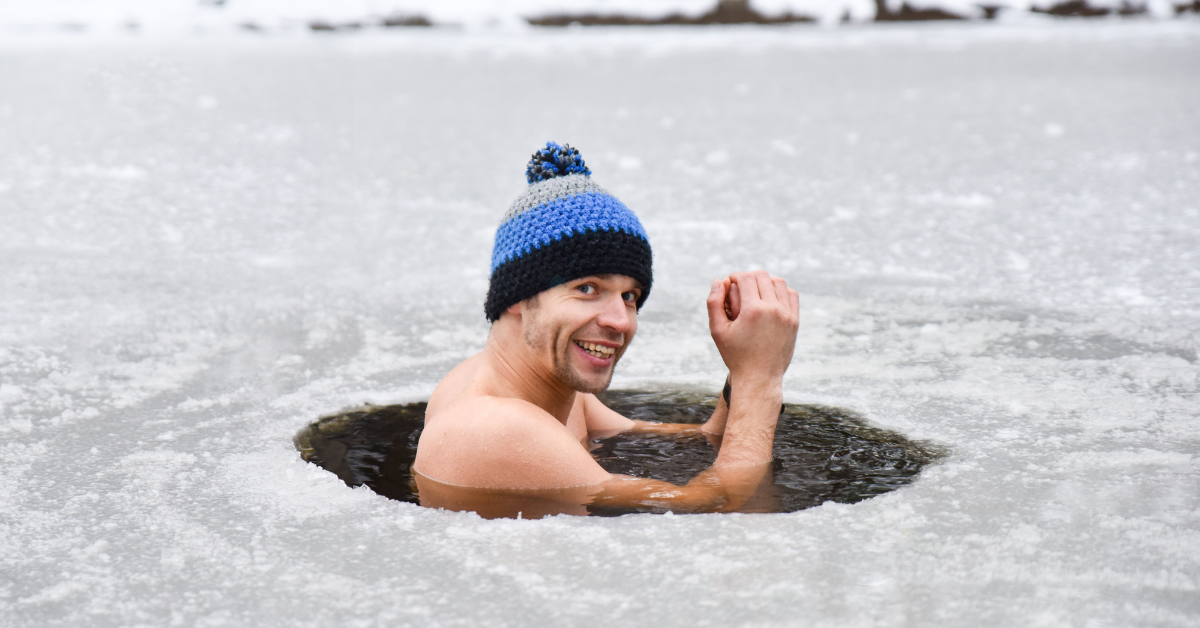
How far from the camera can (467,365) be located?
10.0 feet

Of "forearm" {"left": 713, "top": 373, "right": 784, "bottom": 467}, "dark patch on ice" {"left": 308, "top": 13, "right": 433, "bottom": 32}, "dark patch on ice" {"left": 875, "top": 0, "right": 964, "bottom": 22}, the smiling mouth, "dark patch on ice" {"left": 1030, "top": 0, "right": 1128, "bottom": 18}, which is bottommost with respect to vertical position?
"forearm" {"left": 713, "top": 373, "right": 784, "bottom": 467}

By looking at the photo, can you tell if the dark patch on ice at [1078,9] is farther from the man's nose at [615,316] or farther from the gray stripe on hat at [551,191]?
the man's nose at [615,316]

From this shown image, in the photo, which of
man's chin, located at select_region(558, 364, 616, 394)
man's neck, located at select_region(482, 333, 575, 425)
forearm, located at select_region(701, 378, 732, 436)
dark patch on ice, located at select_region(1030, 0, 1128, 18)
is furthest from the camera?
dark patch on ice, located at select_region(1030, 0, 1128, 18)

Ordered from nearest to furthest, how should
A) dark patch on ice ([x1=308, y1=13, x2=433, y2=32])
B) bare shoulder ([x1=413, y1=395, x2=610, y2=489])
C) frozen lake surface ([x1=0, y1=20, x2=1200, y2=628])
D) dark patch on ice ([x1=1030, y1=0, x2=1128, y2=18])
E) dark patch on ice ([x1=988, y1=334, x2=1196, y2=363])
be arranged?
frozen lake surface ([x1=0, y1=20, x2=1200, y2=628]) → bare shoulder ([x1=413, y1=395, x2=610, y2=489]) → dark patch on ice ([x1=988, y1=334, x2=1196, y2=363]) → dark patch on ice ([x1=308, y1=13, x2=433, y2=32]) → dark patch on ice ([x1=1030, y1=0, x2=1128, y2=18])

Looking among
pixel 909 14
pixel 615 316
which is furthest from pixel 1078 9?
pixel 615 316

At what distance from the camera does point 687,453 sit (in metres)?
3.13

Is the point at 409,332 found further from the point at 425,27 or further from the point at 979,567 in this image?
the point at 425,27

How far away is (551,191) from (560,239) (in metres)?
0.17

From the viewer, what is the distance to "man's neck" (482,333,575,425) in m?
2.83

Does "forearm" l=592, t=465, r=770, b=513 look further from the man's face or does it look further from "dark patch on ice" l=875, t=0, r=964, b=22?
"dark patch on ice" l=875, t=0, r=964, b=22

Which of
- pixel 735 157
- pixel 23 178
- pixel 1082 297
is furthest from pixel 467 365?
pixel 23 178

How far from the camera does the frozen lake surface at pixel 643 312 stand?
2182mm

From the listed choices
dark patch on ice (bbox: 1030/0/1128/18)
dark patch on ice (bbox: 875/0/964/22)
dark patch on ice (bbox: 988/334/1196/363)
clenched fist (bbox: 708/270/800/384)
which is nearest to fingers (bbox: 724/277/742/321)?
clenched fist (bbox: 708/270/800/384)

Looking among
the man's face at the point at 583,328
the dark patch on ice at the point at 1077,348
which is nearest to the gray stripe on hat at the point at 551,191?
the man's face at the point at 583,328
